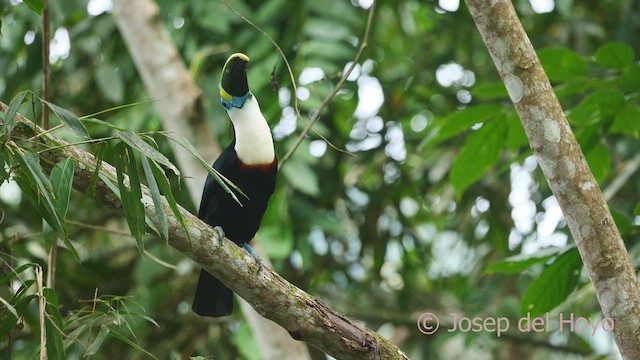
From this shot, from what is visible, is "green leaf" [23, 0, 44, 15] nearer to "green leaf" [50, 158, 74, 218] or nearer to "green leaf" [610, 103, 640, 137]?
"green leaf" [50, 158, 74, 218]

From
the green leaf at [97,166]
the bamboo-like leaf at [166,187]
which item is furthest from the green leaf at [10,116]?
the bamboo-like leaf at [166,187]

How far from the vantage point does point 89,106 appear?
536 centimetres

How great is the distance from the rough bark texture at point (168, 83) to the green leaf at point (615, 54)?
5.34 ft

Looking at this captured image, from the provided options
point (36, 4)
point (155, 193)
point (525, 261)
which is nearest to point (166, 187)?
point (155, 193)

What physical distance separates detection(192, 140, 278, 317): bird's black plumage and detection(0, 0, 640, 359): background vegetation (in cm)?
42

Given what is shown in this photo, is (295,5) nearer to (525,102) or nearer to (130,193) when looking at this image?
(525,102)

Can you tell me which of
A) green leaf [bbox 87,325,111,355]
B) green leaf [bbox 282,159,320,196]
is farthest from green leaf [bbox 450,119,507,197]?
green leaf [bbox 87,325,111,355]

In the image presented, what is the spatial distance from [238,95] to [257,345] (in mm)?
1731

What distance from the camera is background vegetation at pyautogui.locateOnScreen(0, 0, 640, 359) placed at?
329cm

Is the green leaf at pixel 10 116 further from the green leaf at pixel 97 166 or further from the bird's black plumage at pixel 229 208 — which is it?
the bird's black plumage at pixel 229 208

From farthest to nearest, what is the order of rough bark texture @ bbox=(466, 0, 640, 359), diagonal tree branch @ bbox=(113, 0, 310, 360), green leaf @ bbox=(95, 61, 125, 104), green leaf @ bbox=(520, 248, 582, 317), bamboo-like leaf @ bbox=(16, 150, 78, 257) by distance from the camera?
green leaf @ bbox=(95, 61, 125, 104) < diagonal tree branch @ bbox=(113, 0, 310, 360) < green leaf @ bbox=(520, 248, 582, 317) < rough bark texture @ bbox=(466, 0, 640, 359) < bamboo-like leaf @ bbox=(16, 150, 78, 257)

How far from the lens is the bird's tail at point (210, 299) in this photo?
307 centimetres

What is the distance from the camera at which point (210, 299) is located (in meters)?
3.08

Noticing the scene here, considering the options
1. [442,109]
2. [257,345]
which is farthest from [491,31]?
[442,109]
